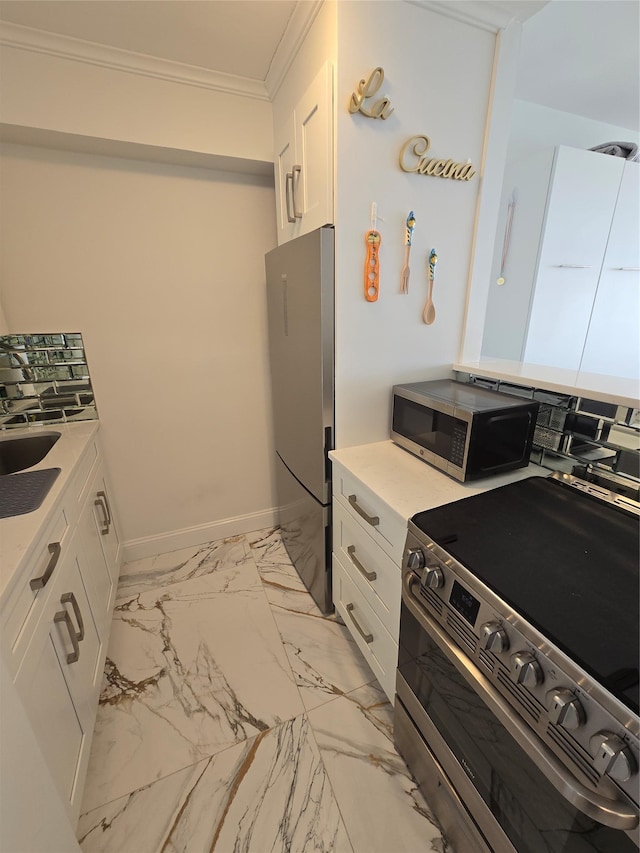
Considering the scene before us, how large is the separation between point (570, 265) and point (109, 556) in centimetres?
307

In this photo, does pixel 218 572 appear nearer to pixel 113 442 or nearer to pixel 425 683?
pixel 113 442

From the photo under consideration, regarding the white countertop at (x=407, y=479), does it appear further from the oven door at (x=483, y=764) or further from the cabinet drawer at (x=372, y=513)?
the oven door at (x=483, y=764)

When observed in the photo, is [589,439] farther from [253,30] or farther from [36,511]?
[253,30]

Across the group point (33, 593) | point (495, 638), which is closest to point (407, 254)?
point (495, 638)

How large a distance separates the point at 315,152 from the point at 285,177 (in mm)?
336

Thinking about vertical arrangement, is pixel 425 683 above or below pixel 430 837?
above

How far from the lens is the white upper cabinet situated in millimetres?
1229

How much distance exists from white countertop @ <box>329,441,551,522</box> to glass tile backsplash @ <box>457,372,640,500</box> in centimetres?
8

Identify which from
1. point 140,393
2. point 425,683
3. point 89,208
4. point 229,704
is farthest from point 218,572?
point 89,208

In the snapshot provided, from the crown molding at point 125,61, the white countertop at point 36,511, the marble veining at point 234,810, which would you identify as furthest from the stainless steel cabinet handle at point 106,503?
the crown molding at point 125,61

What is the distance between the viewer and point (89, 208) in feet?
5.46

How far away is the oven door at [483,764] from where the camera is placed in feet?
1.94

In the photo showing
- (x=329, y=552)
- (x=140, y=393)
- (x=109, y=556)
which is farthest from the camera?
(x=140, y=393)

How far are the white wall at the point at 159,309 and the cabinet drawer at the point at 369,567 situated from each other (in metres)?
1.00
